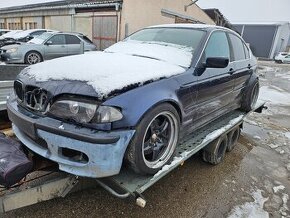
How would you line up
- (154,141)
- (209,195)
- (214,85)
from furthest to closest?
1. (214,85)
2. (209,195)
3. (154,141)

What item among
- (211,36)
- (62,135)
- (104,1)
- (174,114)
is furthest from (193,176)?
(104,1)

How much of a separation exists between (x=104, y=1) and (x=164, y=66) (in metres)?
13.5

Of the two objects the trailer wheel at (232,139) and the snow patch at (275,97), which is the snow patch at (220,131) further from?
A: the snow patch at (275,97)

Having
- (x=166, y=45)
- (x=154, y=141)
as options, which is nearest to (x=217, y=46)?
(x=166, y=45)

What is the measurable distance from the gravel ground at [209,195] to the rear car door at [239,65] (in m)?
1.17

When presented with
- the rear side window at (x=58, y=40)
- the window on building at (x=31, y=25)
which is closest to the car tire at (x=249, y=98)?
the rear side window at (x=58, y=40)

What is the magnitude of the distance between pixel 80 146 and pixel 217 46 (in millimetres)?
2512

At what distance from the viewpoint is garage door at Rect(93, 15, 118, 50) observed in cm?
1509

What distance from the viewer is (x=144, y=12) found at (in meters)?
15.7

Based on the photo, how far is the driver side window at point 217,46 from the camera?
11.3 feet

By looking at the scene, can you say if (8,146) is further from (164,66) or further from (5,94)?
(164,66)

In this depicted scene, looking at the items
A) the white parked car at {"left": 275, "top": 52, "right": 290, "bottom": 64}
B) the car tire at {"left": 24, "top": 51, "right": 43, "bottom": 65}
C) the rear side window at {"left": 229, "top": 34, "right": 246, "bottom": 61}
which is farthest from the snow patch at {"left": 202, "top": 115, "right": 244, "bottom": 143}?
the white parked car at {"left": 275, "top": 52, "right": 290, "bottom": 64}

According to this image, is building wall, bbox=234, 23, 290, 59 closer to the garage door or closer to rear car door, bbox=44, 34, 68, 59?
the garage door

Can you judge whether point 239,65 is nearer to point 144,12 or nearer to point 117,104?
point 117,104
